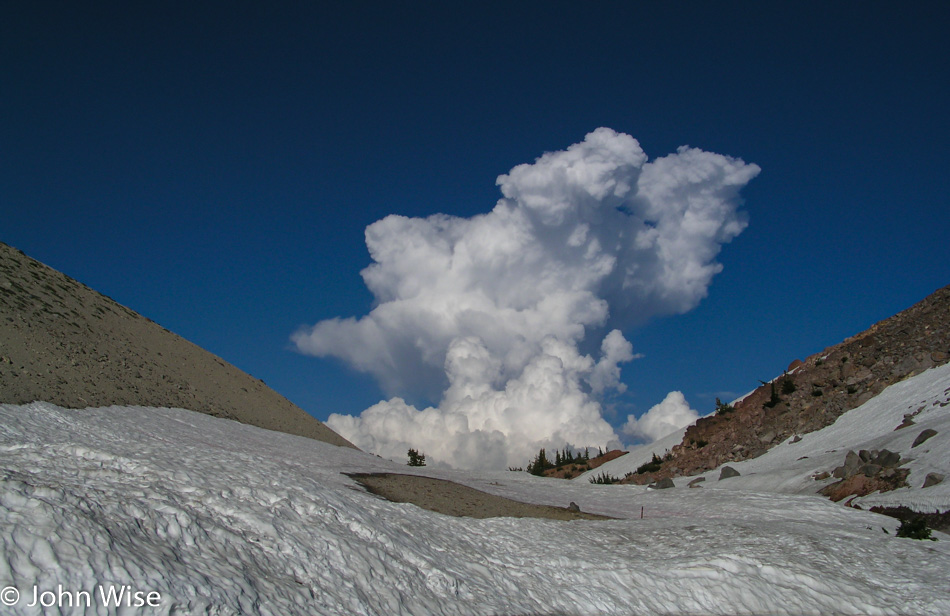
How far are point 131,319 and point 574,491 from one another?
25.6m

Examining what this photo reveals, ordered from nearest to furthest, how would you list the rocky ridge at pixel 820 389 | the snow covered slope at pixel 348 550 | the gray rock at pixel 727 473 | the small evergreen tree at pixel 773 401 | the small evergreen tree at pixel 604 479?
the snow covered slope at pixel 348 550
the gray rock at pixel 727 473
the rocky ridge at pixel 820 389
the small evergreen tree at pixel 773 401
the small evergreen tree at pixel 604 479

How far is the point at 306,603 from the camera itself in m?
6.66

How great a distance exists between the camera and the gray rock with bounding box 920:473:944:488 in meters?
17.8

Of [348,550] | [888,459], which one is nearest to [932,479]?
[888,459]

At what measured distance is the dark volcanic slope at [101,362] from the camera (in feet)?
67.6

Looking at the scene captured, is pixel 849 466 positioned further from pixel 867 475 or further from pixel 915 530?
pixel 915 530

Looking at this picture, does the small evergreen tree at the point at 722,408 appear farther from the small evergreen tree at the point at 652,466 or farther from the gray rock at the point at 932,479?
the gray rock at the point at 932,479

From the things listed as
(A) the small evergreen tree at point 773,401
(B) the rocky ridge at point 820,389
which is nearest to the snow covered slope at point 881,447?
(B) the rocky ridge at point 820,389

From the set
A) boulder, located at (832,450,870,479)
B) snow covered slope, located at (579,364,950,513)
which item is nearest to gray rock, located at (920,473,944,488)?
snow covered slope, located at (579,364,950,513)

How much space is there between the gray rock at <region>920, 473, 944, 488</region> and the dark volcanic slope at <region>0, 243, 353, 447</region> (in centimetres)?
2660

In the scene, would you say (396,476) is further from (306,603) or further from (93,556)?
(93,556)

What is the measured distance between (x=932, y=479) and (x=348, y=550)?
715 inches

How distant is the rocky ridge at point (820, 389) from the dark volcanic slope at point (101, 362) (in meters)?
21.8

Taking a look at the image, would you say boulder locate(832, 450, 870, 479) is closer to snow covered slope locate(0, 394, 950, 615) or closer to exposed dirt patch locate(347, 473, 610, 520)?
snow covered slope locate(0, 394, 950, 615)
